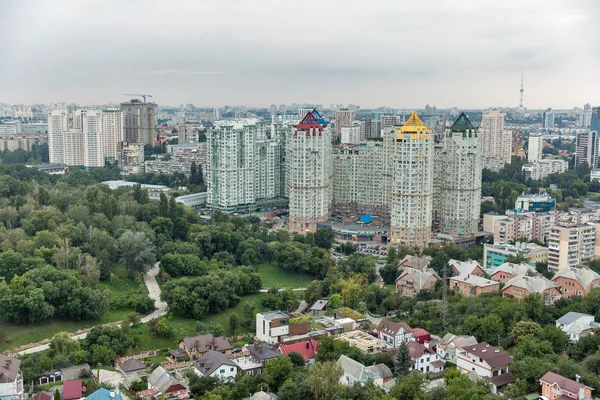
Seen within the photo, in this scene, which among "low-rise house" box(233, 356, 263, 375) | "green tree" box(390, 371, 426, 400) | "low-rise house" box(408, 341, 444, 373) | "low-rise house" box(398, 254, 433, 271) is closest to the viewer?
"green tree" box(390, 371, 426, 400)

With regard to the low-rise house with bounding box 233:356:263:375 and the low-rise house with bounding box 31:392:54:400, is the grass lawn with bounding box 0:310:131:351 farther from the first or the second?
the low-rise house with bounding box 233:356:263:375

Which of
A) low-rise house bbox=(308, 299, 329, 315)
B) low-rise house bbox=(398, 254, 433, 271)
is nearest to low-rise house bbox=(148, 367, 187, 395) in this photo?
low-rise house bbox=(308, 299, 329, 315)

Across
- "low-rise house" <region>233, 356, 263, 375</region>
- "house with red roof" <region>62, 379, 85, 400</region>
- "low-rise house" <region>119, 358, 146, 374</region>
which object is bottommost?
"low-rise house" <region>119, 358, 146, 374</region>

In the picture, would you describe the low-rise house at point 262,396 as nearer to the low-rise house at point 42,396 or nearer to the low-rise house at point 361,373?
the low-rise house at point 361,373

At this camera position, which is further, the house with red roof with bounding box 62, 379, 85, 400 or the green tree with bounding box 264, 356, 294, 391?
the green tree with bounding box 264, 356, 294, 391

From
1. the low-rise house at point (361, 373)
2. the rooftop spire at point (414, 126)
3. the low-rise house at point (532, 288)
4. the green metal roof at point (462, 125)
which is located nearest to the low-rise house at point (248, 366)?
the low-rise house at point (361, 373)

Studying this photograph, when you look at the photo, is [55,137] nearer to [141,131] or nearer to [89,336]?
[141,131]
